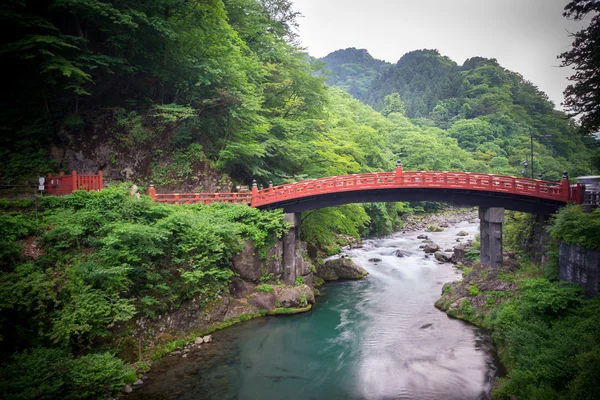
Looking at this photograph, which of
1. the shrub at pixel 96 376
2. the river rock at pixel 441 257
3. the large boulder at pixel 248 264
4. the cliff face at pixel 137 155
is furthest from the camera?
the river rock at pixel 441 257

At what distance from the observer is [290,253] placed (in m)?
20.4

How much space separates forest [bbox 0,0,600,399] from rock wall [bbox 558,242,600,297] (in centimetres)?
683

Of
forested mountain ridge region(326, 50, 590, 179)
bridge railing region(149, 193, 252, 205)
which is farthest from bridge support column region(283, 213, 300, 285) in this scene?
forested mountain ridge region(326, 50, 590, 179)

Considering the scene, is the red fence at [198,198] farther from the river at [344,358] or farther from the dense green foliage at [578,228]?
the dense green foliage at [578,228]

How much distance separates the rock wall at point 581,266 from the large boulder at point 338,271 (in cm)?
1346

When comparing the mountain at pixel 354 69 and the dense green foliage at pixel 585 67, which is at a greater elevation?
the mountain at pixel 354 69

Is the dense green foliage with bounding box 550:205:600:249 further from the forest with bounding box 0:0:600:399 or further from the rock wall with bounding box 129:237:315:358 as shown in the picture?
the rock wall with bounding box 129:237:315:358

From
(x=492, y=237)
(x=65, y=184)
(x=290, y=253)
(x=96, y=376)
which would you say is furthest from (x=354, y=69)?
(x=96, y=376)

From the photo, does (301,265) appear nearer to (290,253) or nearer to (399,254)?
(290,253)

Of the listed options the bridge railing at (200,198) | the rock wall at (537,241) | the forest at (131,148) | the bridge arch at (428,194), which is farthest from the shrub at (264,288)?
the rock wall at (537,241)

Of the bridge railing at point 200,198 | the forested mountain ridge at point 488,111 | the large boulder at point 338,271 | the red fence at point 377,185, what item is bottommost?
the large boulder at point 338,271

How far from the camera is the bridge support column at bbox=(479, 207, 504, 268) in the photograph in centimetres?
1905

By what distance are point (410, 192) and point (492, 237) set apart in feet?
17.1

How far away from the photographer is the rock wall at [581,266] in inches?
494
